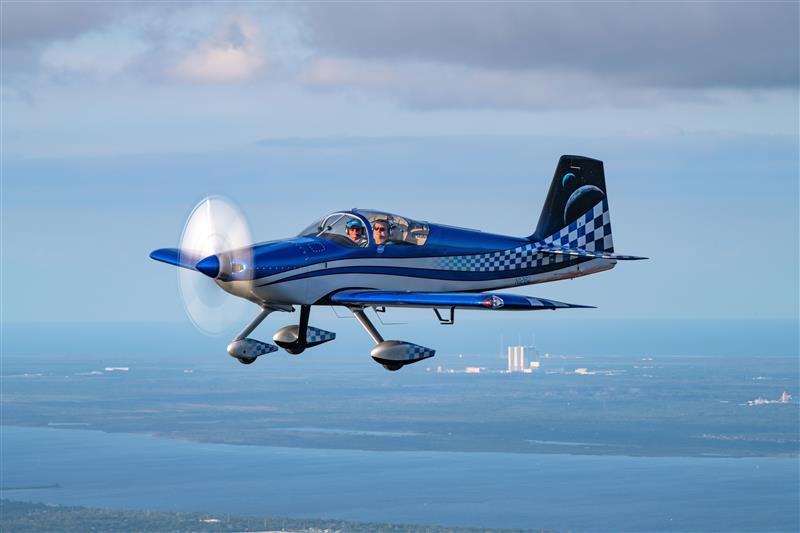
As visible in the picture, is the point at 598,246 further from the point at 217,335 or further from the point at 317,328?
the point at 217,335

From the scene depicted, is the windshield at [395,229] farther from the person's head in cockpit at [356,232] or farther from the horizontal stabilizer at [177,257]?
the horizontal stabilizer at [177,257]

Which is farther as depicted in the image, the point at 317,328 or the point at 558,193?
the point at 558,193

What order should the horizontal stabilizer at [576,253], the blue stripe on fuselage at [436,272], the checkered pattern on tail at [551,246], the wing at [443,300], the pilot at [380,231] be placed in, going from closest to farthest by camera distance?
1. the wing at [443,300]
2. the blue stripe on fuselage at [436,272]
3. the pilot at [380,231]
4. the checkered pattern on tail at [551,246]
5. the horizontal stabilizer at [576,253]

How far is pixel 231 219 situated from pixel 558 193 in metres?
11.7

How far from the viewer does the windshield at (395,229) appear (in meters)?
32.3

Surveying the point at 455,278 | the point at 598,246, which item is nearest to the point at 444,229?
the point at 455,278

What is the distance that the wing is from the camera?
1161 inches

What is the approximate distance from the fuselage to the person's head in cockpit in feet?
0.33

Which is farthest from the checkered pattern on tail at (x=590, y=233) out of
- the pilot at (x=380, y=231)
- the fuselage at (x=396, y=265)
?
the pilot at (x=380, y=231)

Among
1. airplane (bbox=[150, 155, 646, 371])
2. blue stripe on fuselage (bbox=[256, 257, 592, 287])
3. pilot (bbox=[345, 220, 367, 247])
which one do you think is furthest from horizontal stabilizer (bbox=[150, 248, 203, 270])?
pilot (bbox=[345, 220, 367, 247])

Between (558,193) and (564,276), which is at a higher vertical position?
(558,193)

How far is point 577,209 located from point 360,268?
8976 mm

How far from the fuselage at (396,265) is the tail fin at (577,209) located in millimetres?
776

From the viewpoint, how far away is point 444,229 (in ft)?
111
